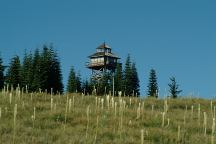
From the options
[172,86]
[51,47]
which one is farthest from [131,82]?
[51,47]

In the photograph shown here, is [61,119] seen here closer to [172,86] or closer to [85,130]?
[85,130]

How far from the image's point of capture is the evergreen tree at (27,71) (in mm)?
70000

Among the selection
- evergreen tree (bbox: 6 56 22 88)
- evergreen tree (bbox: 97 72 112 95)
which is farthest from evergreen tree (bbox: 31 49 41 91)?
evergreen tree (bbox: 97 72 112 95)

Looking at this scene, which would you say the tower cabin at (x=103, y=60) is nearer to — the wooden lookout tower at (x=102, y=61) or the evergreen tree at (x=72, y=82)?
the wooden lookout tower at (x=102, y=61)

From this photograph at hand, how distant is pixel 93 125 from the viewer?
1686 centimetres

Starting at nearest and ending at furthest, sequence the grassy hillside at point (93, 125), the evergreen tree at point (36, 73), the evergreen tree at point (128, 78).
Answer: the grassy hillside at point (93, 125) < the evergreen tree at point (36, 73) < the evergreen tree at point (128, 78)

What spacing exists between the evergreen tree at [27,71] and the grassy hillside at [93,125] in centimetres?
4828

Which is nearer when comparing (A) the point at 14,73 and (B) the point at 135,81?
(A) the point at 14,73

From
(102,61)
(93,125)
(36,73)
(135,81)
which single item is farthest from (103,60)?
(93,125)

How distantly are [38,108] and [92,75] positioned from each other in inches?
2501

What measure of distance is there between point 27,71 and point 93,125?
2195 inches

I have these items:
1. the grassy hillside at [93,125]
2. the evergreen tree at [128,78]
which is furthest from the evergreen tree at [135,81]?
the grassy hillside at [93,125]

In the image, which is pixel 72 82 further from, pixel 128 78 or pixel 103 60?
pixel 103 60

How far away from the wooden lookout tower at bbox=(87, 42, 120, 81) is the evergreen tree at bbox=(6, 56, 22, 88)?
1279 centimetres
